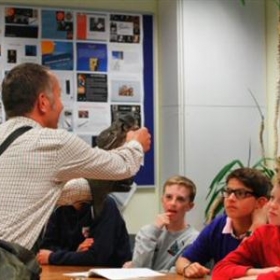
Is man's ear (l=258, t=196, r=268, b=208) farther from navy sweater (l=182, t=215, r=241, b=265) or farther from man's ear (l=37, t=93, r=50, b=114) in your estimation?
man's ear (l=37, t=93, r=50, b=114)

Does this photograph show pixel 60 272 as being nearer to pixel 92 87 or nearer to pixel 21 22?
pixel 92 87

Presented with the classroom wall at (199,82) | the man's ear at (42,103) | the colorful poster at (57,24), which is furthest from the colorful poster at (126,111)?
the man's ear at (42,103)

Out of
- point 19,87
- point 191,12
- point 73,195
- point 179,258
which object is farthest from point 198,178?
point 19,87

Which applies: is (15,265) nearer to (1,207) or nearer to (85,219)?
(1,207)

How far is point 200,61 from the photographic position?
4297 mm

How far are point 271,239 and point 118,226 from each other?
0.98 m

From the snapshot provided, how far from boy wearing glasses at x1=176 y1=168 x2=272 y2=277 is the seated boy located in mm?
221

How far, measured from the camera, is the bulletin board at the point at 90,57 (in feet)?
14.0

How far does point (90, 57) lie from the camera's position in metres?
4.41

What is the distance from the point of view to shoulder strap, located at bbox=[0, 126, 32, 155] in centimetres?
187

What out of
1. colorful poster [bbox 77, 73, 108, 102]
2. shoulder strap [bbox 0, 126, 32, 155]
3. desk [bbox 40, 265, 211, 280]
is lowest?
desk [bbox 40, 265, 211, 280]

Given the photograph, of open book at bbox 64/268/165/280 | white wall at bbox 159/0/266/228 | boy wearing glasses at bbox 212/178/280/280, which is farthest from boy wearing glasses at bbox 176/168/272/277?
white wall at bbox 159/0/266/228

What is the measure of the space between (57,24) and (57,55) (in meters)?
0.22

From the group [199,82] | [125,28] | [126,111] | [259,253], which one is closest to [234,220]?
[259,253]
